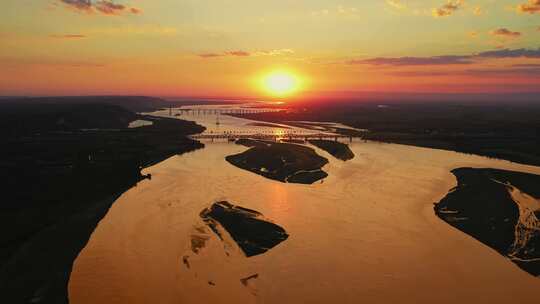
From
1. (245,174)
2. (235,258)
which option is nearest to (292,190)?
(245,174)

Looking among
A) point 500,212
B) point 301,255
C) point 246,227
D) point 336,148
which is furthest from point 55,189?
point 336,148

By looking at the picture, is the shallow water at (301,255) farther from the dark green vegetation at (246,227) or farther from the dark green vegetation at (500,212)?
the dark green vegetation at (500,212)

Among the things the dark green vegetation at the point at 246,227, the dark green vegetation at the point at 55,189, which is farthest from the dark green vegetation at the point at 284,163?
the dark green vegetation at the point at 55,189

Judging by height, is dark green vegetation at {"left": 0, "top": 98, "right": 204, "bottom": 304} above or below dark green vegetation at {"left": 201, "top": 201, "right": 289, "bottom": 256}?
below

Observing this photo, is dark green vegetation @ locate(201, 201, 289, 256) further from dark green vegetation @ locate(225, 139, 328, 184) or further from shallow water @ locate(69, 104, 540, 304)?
dark green vegetation @ locate(225, 139, 328, 184)

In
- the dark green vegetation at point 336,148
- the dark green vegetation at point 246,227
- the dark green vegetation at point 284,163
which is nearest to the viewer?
the dark green vegetation at point 246,227

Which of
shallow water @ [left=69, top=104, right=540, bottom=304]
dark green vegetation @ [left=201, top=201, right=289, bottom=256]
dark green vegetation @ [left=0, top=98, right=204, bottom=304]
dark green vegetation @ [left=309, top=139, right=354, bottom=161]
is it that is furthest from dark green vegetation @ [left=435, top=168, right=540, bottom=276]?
dark green vegetation @ [left=0, top=98, right=204, bottom=304]
